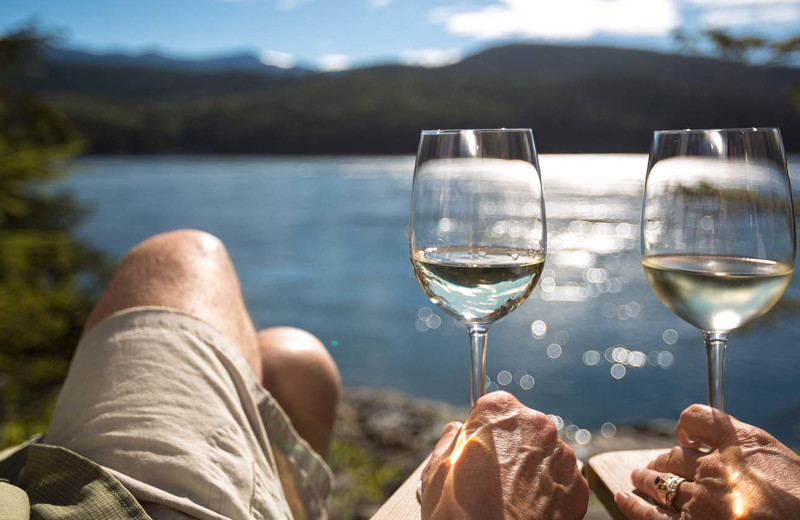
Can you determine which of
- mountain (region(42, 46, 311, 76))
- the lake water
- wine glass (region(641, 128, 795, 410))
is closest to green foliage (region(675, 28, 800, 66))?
the lake water

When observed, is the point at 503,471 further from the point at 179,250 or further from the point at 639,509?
the point at 179,250

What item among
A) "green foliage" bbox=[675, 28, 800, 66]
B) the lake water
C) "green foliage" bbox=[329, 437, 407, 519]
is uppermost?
"green foliage" bbox=[675, 28, 800, 66]

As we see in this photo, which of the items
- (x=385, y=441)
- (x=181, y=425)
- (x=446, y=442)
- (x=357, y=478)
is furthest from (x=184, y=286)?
(x=385, y=441)

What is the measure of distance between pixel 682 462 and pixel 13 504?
93cm

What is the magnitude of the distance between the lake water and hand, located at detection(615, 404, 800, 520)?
43 centimetres

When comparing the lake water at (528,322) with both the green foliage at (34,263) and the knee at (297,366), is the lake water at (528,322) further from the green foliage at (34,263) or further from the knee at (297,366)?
the knee at (297,366)

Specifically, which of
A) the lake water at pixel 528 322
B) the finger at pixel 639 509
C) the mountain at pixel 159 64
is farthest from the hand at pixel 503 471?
the mountain at pixel 159 64

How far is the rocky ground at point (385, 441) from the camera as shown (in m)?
4.85

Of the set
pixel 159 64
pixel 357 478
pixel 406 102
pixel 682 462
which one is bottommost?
pixel 357 478

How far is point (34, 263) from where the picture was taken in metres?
6.32

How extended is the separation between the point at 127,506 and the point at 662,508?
0.76m

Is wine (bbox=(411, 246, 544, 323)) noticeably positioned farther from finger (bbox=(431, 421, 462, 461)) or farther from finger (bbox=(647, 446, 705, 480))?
finger (bbox=(647, 446, 705, 480))

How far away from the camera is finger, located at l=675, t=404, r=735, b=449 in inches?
35.9

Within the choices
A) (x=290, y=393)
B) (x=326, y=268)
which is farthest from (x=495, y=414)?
(x=326, y=268)
